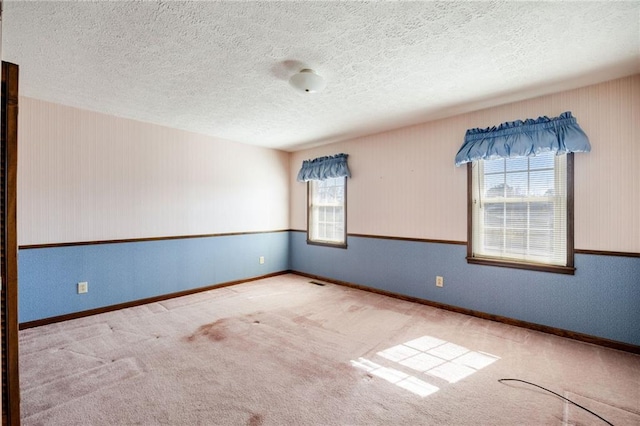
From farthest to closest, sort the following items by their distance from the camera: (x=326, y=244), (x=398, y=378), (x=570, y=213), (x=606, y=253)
A: (x=326, y=244) → (x=570, y=213) → (x=606, y=253) → (x=398, y=378)

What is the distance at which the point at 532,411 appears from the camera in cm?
190

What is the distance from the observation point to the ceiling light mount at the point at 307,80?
2.54 m

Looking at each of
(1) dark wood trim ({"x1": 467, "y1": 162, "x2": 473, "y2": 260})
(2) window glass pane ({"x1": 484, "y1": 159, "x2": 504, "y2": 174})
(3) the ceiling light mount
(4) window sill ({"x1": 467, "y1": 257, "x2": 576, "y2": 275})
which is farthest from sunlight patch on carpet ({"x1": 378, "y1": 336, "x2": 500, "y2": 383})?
(3) the ceiling light mount

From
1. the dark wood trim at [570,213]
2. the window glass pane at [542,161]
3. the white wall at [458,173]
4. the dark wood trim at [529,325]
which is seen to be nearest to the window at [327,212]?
the white wall at [458,173]

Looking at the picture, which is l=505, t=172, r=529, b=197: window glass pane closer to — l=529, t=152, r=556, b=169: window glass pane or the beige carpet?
l=529, t=152, r=556, b=169: window glass pane

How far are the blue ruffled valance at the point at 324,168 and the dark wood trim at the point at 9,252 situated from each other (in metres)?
3.91

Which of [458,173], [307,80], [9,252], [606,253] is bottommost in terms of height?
[606,253]

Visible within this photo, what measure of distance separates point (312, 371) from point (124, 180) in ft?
10.6

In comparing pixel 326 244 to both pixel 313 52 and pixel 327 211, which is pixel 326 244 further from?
pixel 313 52

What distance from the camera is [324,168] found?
510 cm

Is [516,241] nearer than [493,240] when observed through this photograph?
Yes

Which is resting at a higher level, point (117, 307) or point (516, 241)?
point (516, 241)

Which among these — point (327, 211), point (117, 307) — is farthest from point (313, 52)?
point (117, 307)

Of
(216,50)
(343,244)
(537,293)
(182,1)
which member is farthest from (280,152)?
(537,293)
